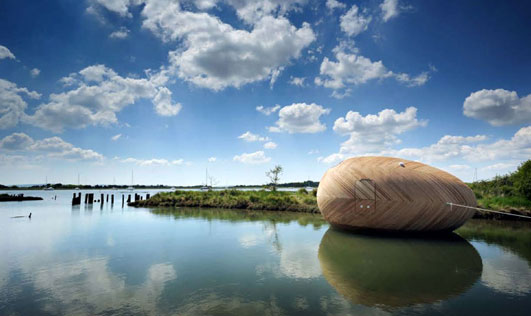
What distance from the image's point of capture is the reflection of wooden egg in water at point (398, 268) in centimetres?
538

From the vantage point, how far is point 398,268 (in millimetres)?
7012

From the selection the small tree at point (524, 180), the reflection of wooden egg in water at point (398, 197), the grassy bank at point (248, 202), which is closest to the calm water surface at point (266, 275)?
the reflection of wooden egg in water at point (398, 197)

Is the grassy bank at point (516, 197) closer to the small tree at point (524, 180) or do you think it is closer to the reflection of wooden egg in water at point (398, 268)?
the small tree at point (524, 180)

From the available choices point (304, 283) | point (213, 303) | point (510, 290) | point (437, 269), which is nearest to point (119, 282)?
point (213, 303)

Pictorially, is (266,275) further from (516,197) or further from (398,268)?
(516,197)

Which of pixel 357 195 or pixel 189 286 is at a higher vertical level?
pixel 357 195

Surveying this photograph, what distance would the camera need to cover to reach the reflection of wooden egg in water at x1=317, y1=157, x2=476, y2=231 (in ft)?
33.4

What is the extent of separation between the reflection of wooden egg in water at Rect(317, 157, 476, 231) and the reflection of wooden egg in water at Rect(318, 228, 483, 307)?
0.73 metres

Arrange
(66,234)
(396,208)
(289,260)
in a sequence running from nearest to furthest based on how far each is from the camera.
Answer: (289,260)
(396,208)
(66,234)

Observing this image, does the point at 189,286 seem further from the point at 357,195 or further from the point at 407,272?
the point at 357,195

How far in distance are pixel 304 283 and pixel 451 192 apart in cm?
791

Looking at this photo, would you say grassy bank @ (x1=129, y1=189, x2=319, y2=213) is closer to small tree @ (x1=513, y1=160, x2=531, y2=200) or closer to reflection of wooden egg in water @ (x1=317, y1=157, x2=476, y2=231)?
reflection of wooden egg in water @ (x1=317, y1=157, x2=476, y2=231)

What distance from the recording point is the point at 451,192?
34.2ft

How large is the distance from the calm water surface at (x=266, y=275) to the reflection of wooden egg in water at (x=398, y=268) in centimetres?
3
